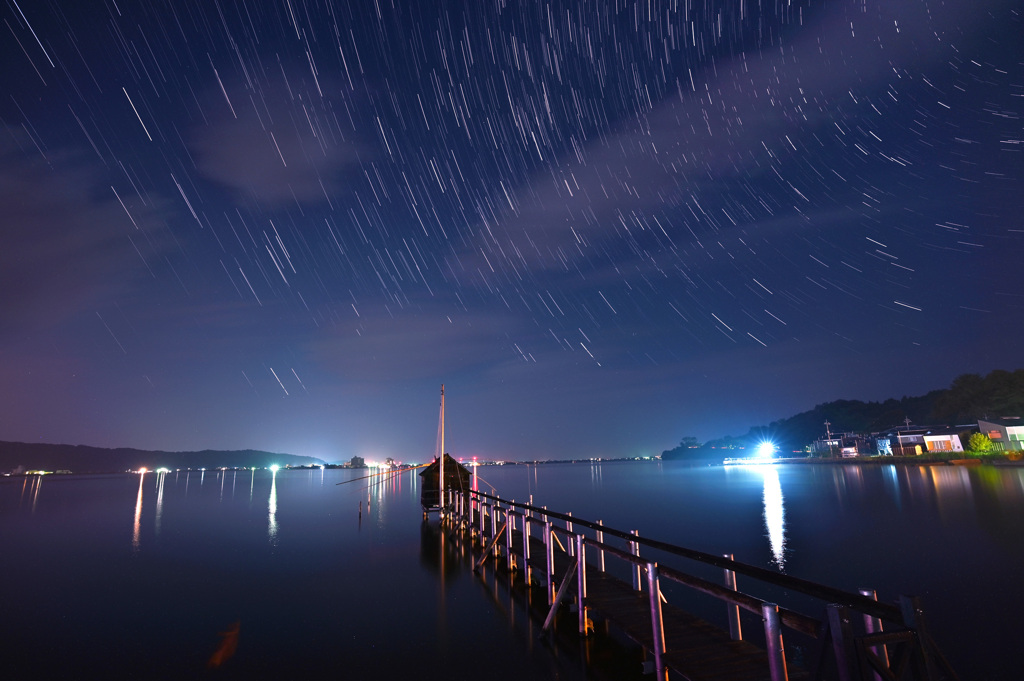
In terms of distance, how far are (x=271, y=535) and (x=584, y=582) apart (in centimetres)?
2589

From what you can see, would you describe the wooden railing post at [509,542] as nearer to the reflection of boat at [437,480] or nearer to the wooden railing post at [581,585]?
the wooden railing post at [581,585]

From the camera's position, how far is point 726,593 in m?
6.09

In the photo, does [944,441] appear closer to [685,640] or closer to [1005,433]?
[1005,433]

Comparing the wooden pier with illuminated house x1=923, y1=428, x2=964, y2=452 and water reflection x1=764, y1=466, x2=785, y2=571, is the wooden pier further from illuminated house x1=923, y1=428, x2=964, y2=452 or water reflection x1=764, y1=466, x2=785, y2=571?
illuminated house x1=923, y1=428, x2=964, y2=452

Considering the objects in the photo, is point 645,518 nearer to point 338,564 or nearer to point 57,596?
point 338,564

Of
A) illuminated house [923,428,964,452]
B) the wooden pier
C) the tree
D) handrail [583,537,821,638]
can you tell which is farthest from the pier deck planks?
illuminated house [923,428,964,452]

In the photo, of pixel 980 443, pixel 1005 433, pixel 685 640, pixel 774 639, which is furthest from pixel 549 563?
pixel 1005 433

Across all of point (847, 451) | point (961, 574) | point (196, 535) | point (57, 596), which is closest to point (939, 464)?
point (847, 451)

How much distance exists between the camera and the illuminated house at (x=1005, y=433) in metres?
75.9

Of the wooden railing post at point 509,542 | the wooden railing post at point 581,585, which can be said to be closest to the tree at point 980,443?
the wooden railing post at point 509,542

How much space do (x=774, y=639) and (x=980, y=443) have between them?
95427mm

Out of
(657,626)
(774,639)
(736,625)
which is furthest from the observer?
(736,625)

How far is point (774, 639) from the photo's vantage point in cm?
525

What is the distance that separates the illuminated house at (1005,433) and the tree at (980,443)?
101 centimetres
